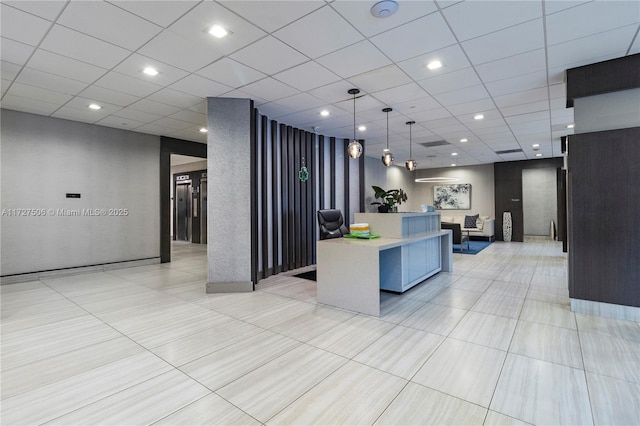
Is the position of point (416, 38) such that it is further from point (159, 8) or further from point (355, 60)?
point (159, 8)

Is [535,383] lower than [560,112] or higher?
lower

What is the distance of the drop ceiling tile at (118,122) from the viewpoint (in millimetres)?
6139

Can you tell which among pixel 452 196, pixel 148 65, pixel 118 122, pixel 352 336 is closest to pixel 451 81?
pixel 352 336

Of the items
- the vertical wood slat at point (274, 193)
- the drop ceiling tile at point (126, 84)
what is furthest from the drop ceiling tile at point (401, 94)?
the drop ceiling tile at point (126, 84)

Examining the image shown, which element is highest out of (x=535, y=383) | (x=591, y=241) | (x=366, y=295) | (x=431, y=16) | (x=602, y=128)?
(x=431, y=16)

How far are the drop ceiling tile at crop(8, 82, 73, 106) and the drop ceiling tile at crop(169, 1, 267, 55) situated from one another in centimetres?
314

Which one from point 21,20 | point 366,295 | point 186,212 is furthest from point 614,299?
point 186,212

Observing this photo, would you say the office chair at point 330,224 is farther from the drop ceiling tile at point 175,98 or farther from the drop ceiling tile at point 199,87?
the drop ceiling tile at point 175,98

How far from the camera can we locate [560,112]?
5902mm

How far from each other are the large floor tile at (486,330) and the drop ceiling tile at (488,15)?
10.4 ft

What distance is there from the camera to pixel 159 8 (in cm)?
275

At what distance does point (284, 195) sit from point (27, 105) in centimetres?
478

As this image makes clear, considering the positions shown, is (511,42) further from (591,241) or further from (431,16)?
(591,241)

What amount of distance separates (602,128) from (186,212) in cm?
1273
